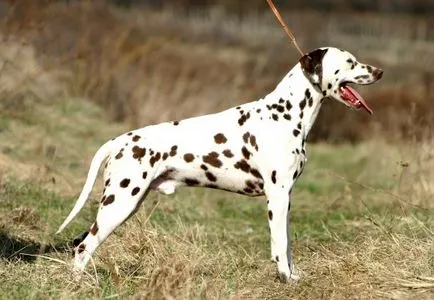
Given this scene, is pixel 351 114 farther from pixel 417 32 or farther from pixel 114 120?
pixel 417 32

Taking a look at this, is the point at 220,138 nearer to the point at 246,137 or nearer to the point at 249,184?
the point at 246,137

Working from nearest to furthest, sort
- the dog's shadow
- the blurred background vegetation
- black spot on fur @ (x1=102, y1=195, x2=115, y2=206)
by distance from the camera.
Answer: black spot on fur @ (x1=102, y1=195, x2=115, y2=206), the dog's shadow, the blurred background vegetation

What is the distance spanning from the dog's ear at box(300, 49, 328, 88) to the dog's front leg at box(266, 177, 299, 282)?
83 centimetres

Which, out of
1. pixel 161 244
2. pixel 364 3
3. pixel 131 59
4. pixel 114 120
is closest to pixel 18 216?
pixel 161 244

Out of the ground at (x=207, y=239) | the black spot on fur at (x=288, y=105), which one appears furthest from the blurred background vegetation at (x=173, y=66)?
the black spot on fur at (x=288, y=105)

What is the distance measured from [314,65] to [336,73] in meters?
0.19

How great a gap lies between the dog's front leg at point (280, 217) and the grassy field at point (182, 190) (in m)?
0.18

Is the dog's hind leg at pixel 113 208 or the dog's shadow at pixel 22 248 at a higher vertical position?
the dog's hind leg at pixel 113 208

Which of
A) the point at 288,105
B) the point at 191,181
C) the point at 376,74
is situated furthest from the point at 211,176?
the point at 376,74

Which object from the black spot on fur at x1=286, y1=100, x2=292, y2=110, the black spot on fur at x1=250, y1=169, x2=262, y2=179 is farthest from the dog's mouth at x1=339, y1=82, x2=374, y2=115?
the black spot on fur at x1=250, y1=169, x2=262, y2=179

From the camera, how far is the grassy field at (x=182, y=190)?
7328 millimetres

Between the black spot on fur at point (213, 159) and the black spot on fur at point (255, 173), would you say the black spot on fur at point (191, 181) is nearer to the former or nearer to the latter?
the black spot on fur at point (213, 159)

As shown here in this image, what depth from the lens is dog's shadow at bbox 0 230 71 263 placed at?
8.16 meters

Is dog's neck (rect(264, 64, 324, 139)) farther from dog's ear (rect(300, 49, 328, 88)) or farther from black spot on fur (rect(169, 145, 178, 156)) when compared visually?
black spot on fur (rect(169, 145, 178, 156))
